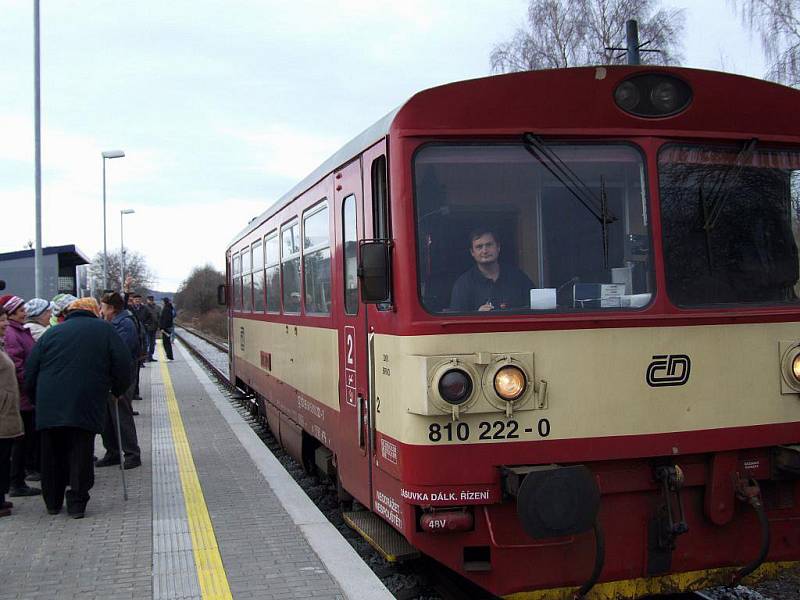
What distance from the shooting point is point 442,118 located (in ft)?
15.2

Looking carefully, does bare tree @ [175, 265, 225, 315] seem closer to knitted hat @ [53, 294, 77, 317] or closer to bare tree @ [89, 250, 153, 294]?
bare tree @ [89, 250, 153, 294]

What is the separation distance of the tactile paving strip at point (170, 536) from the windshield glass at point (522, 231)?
7.50 feet

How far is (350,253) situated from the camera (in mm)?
5930

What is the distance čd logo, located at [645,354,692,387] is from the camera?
15.2ft

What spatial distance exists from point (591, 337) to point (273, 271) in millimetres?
5823

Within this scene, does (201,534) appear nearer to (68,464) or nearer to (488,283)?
(68,464)

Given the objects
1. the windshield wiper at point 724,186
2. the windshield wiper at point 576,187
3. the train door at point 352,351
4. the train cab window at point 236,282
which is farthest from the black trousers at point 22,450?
the train cab window at point 236,282

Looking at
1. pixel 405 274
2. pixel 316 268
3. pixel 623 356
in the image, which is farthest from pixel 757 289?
pixel 316 268

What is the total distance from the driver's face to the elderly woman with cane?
11.4ft

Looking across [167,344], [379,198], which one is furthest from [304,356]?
[167,344]

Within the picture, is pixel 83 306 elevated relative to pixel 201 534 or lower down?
elevated

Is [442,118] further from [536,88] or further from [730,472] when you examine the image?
[730,472]

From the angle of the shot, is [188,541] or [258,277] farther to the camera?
[258,277]

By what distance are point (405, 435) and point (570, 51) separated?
26156 mm
